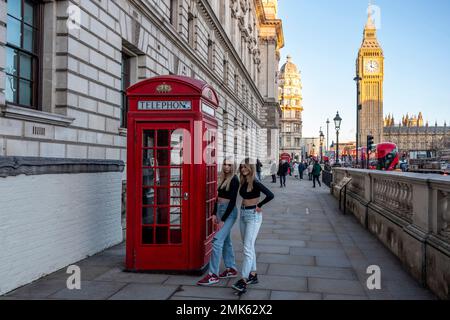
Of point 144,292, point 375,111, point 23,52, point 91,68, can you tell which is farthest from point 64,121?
point 375,111

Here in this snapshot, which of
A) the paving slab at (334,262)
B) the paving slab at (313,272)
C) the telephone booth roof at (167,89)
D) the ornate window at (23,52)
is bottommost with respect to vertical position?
the paving slab at (334,262)

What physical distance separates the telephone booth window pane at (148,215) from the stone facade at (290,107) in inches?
5328

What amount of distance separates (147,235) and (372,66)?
16460 cm

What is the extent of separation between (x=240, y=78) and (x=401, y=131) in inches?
6046

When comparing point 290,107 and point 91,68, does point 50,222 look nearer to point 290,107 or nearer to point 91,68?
point 91,68

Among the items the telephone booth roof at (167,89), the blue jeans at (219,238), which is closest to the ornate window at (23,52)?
the telephone booth roof at (167,89)

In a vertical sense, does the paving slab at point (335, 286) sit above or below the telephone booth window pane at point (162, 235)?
below

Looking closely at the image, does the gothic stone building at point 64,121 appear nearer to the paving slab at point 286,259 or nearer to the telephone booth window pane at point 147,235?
the telephone booth window pane at point 147,235

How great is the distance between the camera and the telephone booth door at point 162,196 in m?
6.60

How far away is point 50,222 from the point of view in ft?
21.8

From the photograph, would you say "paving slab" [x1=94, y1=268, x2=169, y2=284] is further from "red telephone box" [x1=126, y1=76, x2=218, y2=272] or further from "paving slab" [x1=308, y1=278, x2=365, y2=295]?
"paving slab" [x1=308, y1=278, x2=365, y2=295]

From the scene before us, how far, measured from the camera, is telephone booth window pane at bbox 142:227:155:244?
266 inches

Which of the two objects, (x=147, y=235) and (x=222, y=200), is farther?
(x=147, y=235)

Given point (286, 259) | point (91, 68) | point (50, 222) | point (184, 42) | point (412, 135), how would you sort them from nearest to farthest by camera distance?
point (50, 222) → point (286, 259) → point (91, 68) → point (184, 42) → point (412, 135)
